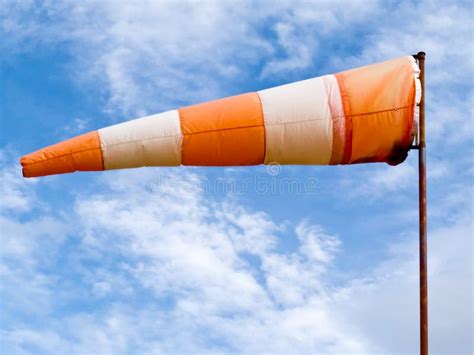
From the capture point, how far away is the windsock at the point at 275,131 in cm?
866

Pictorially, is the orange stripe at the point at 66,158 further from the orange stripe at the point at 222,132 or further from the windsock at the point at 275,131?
the orange stripe at the point at 222,132

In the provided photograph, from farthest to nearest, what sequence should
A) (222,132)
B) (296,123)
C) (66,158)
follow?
(296,123)
(222,132)
(66,158)

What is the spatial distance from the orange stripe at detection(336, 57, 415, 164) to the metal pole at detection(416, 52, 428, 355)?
181 millimetres

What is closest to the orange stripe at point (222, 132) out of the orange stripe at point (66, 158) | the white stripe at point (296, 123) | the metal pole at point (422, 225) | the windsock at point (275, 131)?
the windsock at point (275, 131)

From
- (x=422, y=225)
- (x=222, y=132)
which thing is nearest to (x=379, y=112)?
(x=422, y=225)

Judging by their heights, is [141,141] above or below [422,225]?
above

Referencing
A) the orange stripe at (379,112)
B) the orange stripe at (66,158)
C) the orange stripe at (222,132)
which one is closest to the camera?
the orange stripe at (66,158)

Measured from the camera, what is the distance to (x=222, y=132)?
8703mm

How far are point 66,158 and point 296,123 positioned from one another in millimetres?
2890

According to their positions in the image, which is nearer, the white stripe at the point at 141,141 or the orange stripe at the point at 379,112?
the white stripe at the point at 141,141

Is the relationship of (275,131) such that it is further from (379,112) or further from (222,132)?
(379,112)

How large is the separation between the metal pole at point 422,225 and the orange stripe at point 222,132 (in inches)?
80.4

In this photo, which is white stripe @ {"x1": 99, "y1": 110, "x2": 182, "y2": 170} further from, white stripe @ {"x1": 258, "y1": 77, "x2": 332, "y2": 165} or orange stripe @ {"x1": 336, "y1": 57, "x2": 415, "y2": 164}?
orange stripe @ {"x1": 336, "y1": 57, "x2": 415, "y2": 164}

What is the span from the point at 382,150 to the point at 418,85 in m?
0.95
